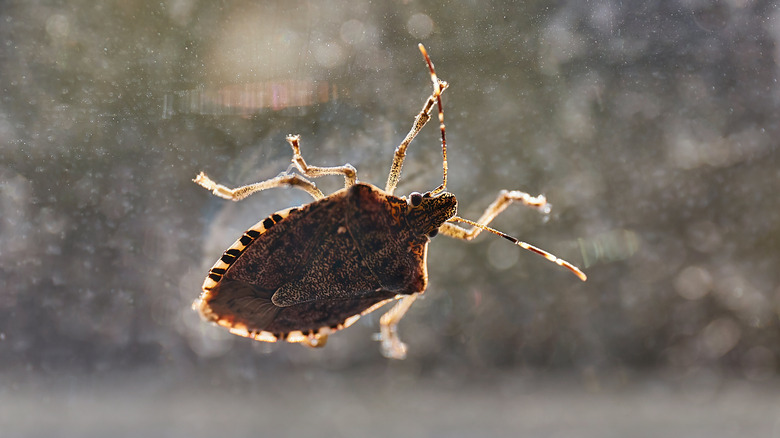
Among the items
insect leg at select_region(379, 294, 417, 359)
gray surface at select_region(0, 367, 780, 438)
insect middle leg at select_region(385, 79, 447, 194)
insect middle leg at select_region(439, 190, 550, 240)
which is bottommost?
gray surface at select_region(0, 367, 780, 438)

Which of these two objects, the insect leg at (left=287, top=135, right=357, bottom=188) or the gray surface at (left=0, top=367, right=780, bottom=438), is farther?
the gray surface at (left=0, top=367, right=780, bottom=438)

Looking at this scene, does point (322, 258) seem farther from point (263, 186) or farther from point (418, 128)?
point (418, 128)

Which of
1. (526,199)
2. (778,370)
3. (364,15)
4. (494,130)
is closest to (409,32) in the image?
(364,15)

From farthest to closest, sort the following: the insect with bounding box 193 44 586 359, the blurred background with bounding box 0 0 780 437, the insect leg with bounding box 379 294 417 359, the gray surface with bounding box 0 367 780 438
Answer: the gray surface with bounding box 0 367 780 438
the insect leg with bounding box 379 294 417 359
the blurred background with bounding box 0 0 780 437
the insect with bounding box 193 44 586 359

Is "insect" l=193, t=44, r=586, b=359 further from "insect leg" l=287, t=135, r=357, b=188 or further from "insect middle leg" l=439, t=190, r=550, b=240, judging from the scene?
"insect middle leg" l=439, t=190, r=550, b=240

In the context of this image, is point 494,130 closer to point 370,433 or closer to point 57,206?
point 370,433

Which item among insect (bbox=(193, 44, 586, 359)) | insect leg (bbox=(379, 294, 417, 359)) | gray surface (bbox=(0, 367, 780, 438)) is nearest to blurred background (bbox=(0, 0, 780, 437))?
gray surface (bbox=(0, 367, 780, 438))
